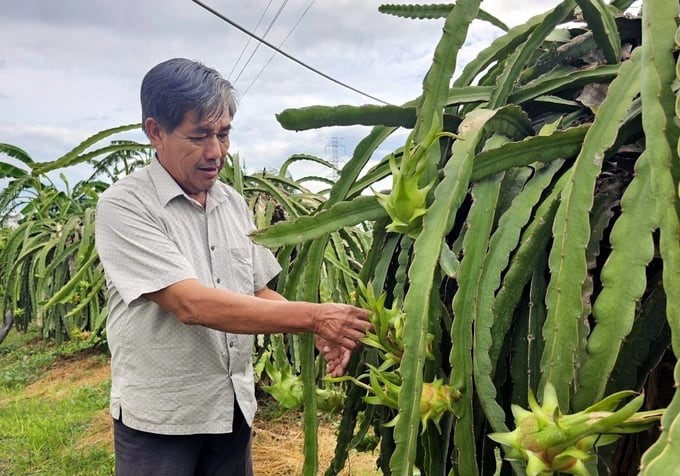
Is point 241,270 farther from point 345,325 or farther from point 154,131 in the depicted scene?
point 345,325

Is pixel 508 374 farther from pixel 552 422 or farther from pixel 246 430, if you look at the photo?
pixel 246 430

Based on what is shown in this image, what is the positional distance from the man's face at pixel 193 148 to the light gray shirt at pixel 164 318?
0.10ft

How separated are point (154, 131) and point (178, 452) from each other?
733 mm

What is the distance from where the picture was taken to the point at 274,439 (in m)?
2.98

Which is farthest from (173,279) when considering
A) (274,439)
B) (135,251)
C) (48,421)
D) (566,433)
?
(48,421)

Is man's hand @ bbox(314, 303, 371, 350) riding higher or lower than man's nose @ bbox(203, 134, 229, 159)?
lower

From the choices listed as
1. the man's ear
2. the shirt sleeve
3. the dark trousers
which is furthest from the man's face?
the dark trousers

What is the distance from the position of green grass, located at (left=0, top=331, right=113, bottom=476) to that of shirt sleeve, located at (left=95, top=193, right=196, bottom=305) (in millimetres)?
1905

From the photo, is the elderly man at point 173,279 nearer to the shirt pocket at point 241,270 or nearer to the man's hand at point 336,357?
the shirt pocket at point 241,270

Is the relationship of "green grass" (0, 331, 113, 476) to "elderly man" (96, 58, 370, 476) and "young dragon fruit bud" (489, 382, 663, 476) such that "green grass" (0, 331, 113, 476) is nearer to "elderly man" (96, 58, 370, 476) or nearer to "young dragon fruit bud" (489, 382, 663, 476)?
"elderly man" (96, 58, 370, 476)

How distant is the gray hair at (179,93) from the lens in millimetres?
1362

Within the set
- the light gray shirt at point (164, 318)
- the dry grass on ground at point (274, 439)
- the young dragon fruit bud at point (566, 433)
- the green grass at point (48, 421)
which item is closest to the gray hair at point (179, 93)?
the light gray shirt at point (164, 318)

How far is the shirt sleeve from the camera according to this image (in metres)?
1.24

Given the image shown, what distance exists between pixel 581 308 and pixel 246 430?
1197 mm
